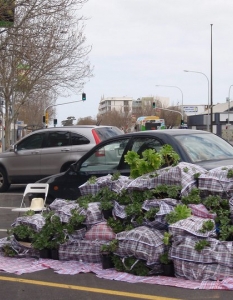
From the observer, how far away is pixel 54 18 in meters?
22.9

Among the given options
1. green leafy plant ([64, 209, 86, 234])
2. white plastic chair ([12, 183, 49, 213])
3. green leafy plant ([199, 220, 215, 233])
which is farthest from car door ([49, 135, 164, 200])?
green leafy plant ([199, 220, 215, 233])

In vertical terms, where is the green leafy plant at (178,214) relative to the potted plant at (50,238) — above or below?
above

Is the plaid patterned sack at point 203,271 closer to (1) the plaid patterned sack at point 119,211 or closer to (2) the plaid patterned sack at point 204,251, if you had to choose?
(2) the plaid patterned sack at point 204,251

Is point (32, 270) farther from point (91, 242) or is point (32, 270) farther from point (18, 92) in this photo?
point (18, 92)

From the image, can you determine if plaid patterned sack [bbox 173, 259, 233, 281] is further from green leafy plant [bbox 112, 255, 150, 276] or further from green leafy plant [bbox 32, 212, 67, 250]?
green leafy plant [bbox 32, 212, 67, 250]

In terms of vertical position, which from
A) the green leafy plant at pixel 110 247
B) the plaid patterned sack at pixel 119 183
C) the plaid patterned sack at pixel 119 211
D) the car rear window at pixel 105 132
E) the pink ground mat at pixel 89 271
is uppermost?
the car rear window at pixel 105 132

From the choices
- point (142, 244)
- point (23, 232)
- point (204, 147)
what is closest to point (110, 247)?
point (142, 244)

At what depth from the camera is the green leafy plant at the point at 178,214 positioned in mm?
6555

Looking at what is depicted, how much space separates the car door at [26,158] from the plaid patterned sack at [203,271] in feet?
32.6

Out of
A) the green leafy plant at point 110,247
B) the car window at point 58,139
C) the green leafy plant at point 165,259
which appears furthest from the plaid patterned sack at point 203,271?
the car window at point 58,139

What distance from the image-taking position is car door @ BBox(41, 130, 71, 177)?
1555 centimetres

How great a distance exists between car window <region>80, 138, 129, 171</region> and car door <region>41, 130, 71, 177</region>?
524 centimetres

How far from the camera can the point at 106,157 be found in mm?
10195

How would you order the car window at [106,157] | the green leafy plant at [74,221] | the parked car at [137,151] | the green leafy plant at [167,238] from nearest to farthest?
the green leafy plant at [167,238], the green leafy plant at [74,221], the parked car at [137,151], the car window at [106,157]
